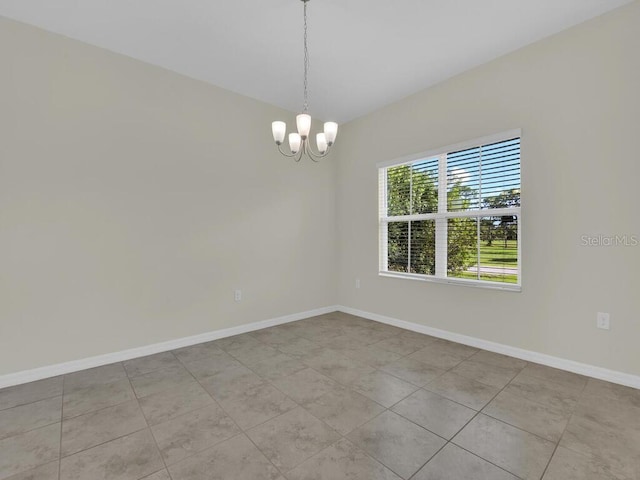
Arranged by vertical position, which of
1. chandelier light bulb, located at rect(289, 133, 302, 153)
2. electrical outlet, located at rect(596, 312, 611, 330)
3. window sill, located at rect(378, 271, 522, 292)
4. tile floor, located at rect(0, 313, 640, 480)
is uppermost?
chandelier light bulb, located at rect(289, 133, 302, 153)

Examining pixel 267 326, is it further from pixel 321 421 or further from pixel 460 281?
pixel 460 281

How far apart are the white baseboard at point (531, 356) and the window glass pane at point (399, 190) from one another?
1.39 m

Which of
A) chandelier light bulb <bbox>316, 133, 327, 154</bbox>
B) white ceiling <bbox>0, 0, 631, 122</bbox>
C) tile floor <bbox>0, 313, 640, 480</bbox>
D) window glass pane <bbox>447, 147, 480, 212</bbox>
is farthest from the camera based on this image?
window glass pane <bbox>447, 147, 480, 212</bbox>

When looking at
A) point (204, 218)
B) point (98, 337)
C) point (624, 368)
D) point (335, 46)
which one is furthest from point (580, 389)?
point (98, 337)

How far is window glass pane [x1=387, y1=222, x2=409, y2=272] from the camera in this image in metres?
3.79

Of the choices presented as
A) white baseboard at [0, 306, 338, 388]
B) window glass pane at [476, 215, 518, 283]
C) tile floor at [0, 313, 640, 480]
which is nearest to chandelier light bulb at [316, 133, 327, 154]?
window glass pane at [476, 215, 518, 283]

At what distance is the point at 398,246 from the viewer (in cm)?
389

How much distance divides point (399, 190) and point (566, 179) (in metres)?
1.69

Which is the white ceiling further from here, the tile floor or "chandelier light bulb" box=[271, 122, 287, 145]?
the tile floor

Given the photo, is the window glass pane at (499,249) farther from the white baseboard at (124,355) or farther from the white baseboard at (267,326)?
the white baseboard at (124,355)

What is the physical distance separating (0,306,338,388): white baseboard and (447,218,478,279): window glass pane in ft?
6.94

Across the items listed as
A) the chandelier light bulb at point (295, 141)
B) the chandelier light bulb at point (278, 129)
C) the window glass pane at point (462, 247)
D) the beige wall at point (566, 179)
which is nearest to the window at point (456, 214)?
the window glass pane at point (462, 247)

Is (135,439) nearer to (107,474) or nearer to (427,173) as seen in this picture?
(107,474)

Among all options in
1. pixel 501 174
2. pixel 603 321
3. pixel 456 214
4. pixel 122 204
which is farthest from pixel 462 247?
pixel 122 204
